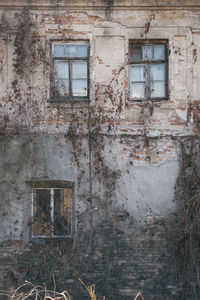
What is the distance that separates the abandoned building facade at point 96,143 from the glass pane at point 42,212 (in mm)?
21

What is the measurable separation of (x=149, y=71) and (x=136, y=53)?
50 cm

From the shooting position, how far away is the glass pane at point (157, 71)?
21.1 ft

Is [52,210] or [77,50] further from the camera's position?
[77,50]

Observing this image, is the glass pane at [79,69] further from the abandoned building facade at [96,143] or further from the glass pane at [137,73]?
the glass pane at [137,73]

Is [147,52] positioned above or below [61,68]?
above

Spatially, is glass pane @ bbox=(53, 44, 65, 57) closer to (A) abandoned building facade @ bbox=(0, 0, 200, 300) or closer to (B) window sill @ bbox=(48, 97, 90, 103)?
(A) abandoned building facade @ bbox=(0, 0, 200, 300)

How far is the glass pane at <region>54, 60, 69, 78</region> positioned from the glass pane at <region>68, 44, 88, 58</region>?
24 centimetres

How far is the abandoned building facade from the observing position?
235 inches

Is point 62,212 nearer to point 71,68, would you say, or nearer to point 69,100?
point 69,100

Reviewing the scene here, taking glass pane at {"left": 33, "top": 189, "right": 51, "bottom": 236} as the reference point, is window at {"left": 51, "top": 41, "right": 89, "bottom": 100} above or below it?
above

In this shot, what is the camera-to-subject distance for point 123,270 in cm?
595

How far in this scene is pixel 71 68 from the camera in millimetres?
6418

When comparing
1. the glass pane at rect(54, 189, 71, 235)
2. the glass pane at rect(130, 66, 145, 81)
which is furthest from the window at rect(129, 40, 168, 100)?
the glass pane at rect(54, 189, 71, 235)

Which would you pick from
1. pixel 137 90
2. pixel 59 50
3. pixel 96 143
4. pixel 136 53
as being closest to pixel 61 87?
pixel 59 50
